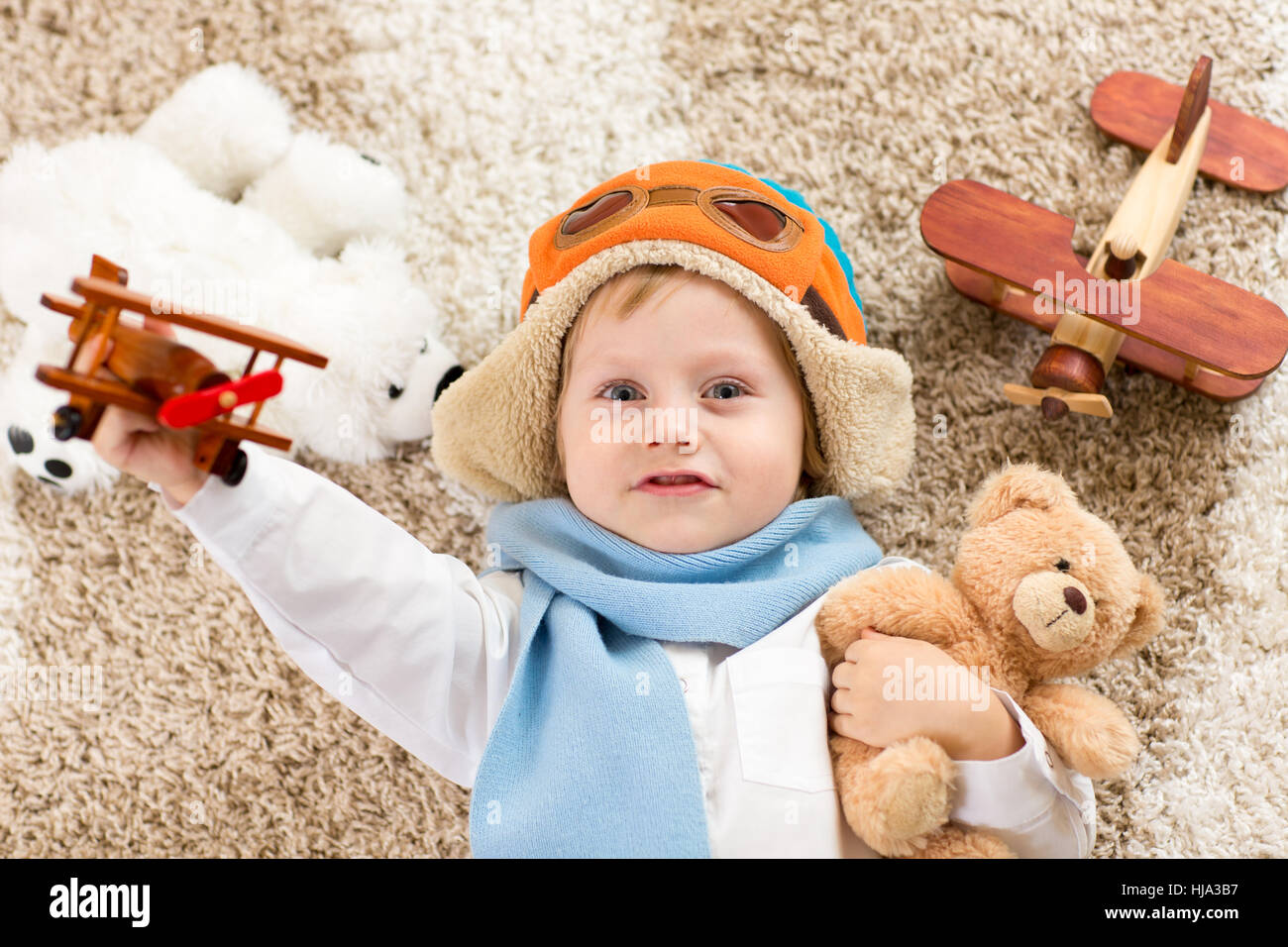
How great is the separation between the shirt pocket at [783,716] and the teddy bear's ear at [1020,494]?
0.21 metres

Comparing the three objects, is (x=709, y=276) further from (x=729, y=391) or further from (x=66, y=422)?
(x=66, y=422)

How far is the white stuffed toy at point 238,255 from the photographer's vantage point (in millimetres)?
1179

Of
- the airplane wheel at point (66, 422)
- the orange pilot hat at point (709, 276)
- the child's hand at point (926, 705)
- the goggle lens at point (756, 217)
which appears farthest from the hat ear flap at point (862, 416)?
the airplane wheel at point (66, 422)

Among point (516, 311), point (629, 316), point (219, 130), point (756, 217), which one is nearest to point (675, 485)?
point (629, 316)

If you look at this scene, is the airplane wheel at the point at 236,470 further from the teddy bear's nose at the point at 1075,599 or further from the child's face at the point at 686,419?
the teddy bear's nose at the point at 1075,599

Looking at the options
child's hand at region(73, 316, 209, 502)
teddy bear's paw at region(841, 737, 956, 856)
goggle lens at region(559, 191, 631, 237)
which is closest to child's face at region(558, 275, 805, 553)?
goggle lens at region(559, 191, 631, 237)

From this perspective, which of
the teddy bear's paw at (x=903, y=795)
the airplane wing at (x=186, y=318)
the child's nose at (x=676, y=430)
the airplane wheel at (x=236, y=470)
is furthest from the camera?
the child's nose at (x=676, y=430)

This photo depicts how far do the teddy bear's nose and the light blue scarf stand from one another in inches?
9.6

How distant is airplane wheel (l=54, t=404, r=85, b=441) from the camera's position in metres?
0.69

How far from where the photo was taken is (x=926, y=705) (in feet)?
2.97

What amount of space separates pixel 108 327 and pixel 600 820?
579 millimetres

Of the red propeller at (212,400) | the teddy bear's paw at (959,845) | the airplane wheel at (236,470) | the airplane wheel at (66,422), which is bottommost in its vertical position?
the teddy bear's paw at (959,845)

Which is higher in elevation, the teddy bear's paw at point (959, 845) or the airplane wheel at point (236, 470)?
the airplane wheel at point (236, 470)
